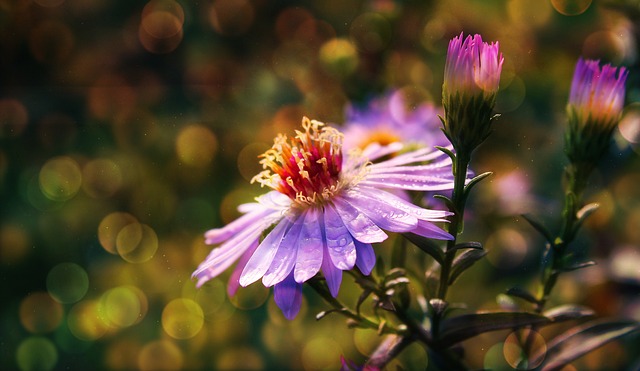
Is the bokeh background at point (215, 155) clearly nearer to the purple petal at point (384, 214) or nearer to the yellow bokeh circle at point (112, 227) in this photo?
the yellow bokeh circle at point (112, 227)

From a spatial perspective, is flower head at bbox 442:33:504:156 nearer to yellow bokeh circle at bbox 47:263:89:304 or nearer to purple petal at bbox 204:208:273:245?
purple petal at bbox 204:208:273:245

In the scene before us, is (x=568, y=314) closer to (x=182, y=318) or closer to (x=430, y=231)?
(x=430, y=231)

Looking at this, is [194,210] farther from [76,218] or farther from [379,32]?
[379,32]

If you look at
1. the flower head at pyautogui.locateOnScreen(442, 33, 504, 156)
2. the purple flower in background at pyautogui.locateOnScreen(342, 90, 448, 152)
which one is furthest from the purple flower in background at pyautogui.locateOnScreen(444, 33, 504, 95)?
the purple flower in background at pyautogui.locateOnScreen(342, 90, 448, 152)

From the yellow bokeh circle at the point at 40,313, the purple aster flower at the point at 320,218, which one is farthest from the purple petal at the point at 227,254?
the yellow bokeh circle at the point at 40,313

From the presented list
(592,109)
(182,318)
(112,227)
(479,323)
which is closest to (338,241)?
(479,323)

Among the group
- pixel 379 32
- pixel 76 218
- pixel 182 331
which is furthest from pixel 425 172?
pixel 76 218

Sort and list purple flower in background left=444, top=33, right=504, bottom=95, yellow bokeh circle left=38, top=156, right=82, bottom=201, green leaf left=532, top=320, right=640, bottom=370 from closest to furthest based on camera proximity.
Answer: purple flower in background left=444, top=33, right=504, bottom=95, green leaf left=532, top=320, right=640, bottom=370, yellow bokeh circle left=38, top=156, right=82, bottom=201
